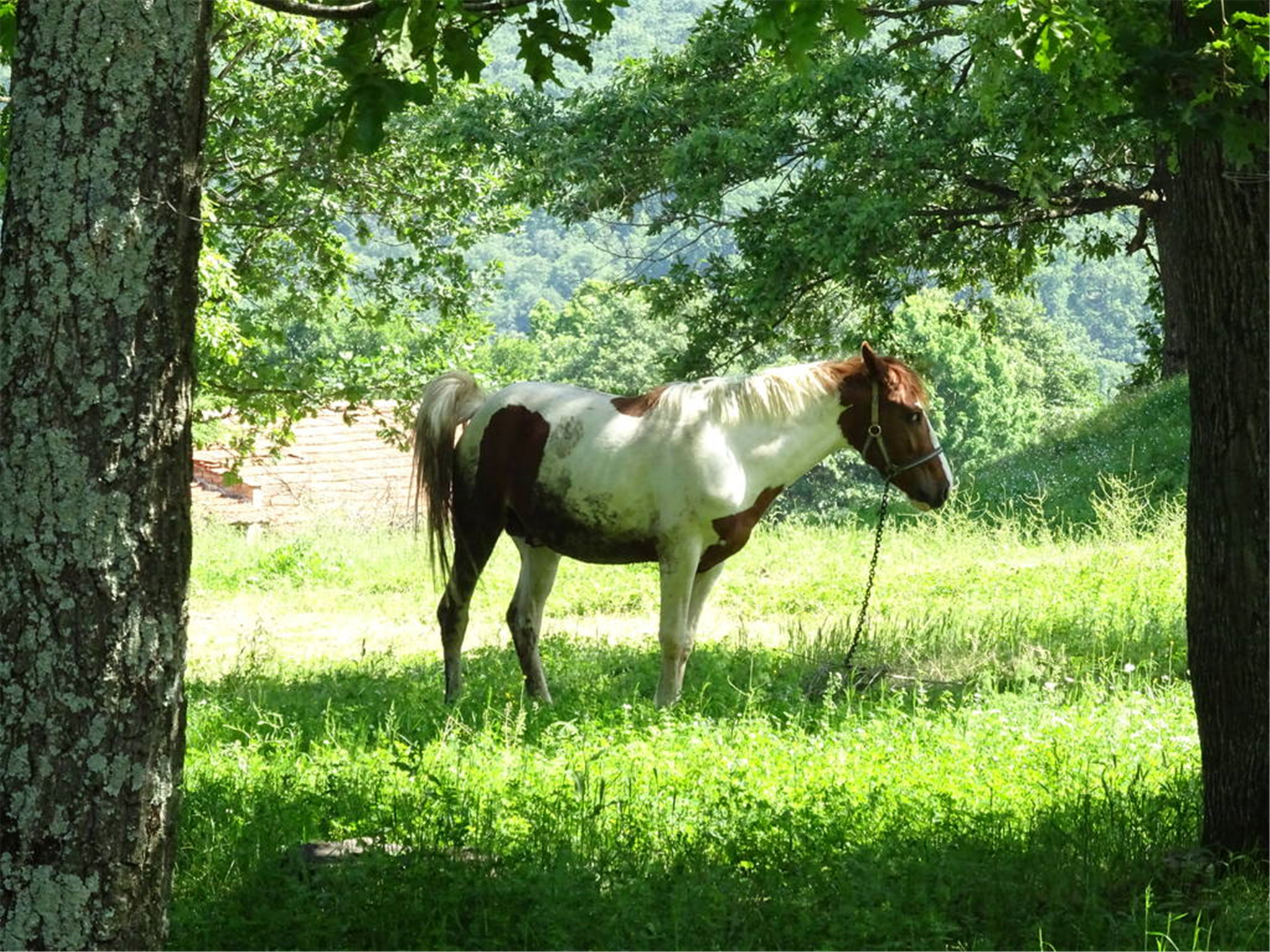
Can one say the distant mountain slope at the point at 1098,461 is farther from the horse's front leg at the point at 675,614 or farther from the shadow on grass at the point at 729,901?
the shadow on grass at the point at 729,901

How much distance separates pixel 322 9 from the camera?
4707mm

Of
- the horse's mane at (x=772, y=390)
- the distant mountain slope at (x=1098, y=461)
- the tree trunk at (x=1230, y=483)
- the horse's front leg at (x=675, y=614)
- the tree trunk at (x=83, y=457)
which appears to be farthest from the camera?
the distant mountain slope at (x=1098, y=461)

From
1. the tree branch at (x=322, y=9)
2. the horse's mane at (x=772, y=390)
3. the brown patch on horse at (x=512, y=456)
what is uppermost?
the tree branch at (x=322, y=9)

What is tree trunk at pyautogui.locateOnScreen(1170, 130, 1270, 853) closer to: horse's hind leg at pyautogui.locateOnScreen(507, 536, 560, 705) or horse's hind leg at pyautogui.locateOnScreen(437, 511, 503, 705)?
horse's hind leg at pyautogui.locateOnScreen(507, 536, 560, 705)

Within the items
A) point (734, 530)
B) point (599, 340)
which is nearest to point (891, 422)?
point (734, 530)

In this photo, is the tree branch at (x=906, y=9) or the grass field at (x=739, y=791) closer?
the grass field at (x=739, y=791)

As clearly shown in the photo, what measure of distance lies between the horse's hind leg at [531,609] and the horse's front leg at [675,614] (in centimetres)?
68

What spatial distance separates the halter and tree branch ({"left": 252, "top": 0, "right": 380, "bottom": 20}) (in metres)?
4.79

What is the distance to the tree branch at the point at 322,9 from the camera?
474cm

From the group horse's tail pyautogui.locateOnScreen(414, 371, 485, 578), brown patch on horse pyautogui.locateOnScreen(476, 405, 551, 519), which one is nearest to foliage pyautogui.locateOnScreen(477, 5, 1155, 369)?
horse's tail pyautogui.locateOnScreen(414, 371, 485, 578)

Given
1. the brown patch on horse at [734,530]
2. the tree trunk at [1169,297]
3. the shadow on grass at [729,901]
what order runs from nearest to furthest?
the shadow on grass at [729,901], the brown patch on horse at [734,530], the tree trunk at [1169,297]

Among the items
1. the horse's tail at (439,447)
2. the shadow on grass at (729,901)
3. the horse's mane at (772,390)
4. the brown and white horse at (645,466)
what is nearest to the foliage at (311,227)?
the horse's tail at (439,447)

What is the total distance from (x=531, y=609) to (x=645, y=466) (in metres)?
1.10

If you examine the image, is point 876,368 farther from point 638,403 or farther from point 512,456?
point 512,456
